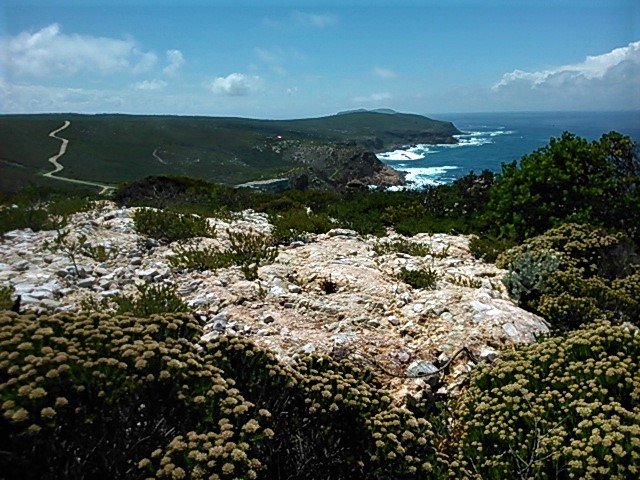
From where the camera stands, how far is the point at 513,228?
1038 centimetres

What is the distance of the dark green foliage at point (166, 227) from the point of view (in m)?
9.48

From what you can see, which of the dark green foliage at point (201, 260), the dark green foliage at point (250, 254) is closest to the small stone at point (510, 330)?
the dark green foliage at point (250, 254)

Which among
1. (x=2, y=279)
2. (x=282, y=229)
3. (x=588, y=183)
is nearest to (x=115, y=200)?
(x=282, y=229)

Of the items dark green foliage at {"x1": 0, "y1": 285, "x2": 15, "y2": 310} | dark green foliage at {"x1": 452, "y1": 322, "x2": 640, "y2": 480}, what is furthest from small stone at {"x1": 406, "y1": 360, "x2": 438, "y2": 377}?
dark green foliage at {"x1": 0, "y1": 285, "x2": 15, "y2": 310}

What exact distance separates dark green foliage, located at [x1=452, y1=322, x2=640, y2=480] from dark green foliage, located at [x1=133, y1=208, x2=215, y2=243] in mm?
6560

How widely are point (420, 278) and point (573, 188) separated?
4615mm

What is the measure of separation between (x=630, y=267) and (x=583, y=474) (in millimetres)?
5283

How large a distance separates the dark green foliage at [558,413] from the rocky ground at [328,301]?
28.9 inches

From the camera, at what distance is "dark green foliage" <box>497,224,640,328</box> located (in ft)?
21.1

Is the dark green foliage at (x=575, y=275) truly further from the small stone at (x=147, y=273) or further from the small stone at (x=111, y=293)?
the small stone at (x=111, y=293)

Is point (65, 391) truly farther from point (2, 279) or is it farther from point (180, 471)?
point (2, 279)

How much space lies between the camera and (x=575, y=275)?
7.03m

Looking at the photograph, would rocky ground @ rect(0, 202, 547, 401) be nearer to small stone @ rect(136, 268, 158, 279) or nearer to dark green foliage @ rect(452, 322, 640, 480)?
small stone @ rect(136, 268, 158, 279)

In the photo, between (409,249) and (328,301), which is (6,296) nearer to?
(328,301)
